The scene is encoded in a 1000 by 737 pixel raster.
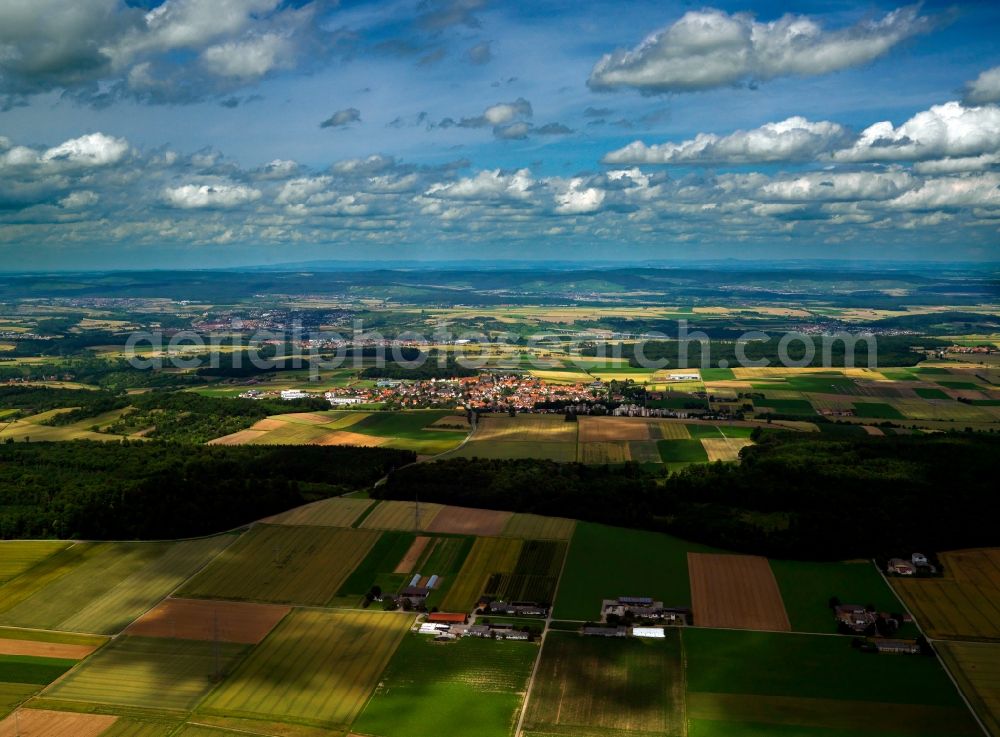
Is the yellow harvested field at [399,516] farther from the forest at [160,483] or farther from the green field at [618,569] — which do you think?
the green field at [618,569]

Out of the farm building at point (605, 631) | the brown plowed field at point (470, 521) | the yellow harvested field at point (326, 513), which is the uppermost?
the yellow harvested field at point (326, 513)

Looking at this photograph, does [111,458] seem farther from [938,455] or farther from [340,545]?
[938,455]

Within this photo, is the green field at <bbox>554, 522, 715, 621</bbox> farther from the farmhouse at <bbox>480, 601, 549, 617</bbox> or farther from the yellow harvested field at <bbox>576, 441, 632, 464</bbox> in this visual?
the yellow harvested field at <bbox>576, 441, 632, 464</bbox>

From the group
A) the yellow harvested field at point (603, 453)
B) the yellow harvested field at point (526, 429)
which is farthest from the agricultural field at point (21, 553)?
the yellow harvested field at point (603, 453)

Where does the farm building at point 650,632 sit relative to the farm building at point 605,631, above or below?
below

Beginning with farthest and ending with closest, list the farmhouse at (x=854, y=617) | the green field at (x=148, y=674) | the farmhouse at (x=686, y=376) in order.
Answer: the farmhouse at (x=686, y=376)
the farmhouse at (x=854, y=617)
the green field at (x=148, y=674)

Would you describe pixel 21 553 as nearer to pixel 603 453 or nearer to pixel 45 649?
pixel 45 649

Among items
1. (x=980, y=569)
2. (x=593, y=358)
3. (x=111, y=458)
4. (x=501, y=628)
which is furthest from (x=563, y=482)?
(x=593, y=358)
